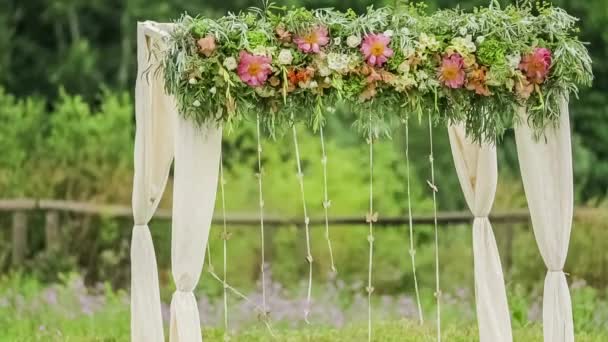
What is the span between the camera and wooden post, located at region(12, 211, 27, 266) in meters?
10.4

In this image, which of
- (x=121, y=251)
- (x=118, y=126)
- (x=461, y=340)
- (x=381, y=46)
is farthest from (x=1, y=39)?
(x=381, y=46)

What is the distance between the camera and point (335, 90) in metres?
5.91

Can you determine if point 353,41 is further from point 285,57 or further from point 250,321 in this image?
point 250,321

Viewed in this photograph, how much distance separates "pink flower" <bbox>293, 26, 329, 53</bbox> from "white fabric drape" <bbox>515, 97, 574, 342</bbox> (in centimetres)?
110

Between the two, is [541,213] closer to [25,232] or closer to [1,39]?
[25,232]

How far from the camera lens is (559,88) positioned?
19.9 ft

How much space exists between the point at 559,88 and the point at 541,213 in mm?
642

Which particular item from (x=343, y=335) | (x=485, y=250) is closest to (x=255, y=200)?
(x=343, y=335)

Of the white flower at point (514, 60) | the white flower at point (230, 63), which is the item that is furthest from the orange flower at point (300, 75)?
the white flower at point (514, 60)

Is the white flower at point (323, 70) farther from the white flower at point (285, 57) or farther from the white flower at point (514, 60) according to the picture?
the white flower at point (514, 60)

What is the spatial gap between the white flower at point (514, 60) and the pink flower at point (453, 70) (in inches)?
9.0

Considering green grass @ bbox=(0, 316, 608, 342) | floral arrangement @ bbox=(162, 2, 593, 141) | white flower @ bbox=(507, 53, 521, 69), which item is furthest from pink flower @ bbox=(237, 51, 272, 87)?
green grass @ bbox=(0, 316, 608, 342)

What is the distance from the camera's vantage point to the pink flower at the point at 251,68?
5684mm

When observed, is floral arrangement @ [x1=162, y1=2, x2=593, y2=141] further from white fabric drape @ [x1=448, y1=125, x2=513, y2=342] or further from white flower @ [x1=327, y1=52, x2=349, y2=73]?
white fabric drape @ [x1=448, y1=125, x2=513, y2=342]
